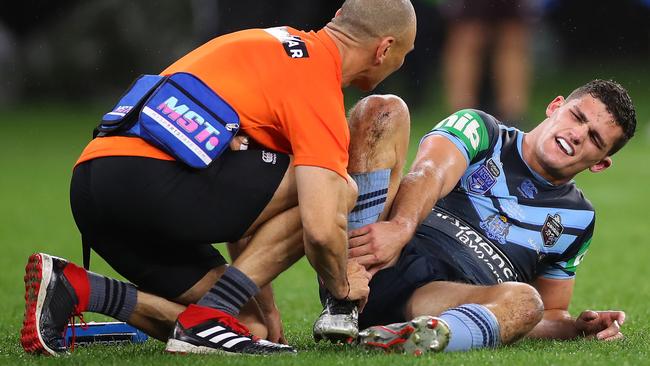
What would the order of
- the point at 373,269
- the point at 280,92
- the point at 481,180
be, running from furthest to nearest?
the point at 481,180
the point at 373,269
the point at 280,92

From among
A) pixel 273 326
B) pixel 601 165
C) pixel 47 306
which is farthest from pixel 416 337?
pixel 601 165

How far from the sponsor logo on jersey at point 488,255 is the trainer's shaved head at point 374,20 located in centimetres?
79

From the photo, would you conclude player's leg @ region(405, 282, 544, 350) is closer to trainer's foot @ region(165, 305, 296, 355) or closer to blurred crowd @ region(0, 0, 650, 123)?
trainer's foot @ region(165, 305, 296, 355)

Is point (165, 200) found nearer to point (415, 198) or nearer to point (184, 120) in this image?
point (184, 120)

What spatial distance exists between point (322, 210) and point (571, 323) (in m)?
1.23

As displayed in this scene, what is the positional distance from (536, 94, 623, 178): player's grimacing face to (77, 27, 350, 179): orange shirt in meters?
0.96

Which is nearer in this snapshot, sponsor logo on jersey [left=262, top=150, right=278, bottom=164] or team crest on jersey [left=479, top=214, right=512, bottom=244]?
sponsor logo on jersey [left=262, top=150, right=278, bottom=164]

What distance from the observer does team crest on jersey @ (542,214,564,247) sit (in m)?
4.40

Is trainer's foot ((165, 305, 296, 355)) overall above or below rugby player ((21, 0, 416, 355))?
below

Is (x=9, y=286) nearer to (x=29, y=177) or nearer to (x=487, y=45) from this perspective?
(x=29, y=177)

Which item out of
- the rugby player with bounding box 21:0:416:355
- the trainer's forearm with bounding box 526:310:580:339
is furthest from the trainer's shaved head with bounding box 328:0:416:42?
the trainer's forearm with bounding box 526:310:580:339

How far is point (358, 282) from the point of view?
3.98 meters

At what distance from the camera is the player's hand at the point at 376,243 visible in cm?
407

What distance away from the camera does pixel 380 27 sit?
4012mm
